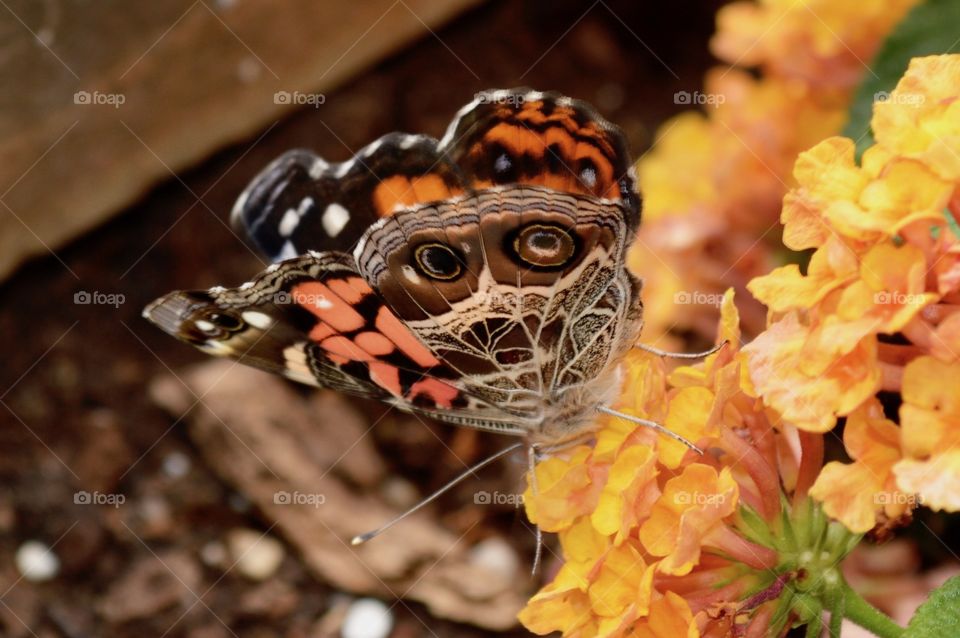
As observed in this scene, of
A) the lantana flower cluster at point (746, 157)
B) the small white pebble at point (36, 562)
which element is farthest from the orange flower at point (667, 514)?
the small white pebble at point (36, 562)

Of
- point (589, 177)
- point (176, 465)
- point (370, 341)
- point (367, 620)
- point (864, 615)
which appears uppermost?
point (589, 177)

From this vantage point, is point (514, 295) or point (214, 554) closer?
point (514, 295)

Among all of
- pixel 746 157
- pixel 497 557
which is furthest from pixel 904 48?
pixel 497 557

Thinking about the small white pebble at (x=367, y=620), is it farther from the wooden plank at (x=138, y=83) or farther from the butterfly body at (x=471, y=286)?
the wooden plank at (x=138, y=83)

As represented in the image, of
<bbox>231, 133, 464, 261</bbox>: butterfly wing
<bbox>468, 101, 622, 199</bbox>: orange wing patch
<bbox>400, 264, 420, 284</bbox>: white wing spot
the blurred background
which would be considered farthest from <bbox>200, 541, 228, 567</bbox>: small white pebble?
<bbox>468, 101, 622, 199</bbox>: orange wing patch

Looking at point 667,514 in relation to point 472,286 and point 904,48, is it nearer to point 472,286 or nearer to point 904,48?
point 472,286

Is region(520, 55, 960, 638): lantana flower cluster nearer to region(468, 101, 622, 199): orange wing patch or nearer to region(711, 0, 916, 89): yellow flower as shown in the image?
region(468, 101, 622, 199): orange wing patch

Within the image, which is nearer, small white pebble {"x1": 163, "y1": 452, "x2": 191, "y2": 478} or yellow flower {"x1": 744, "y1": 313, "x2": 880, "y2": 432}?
yellow flower {"x1": 744, "y1": 313, "x2": 880, "y2": 432}
